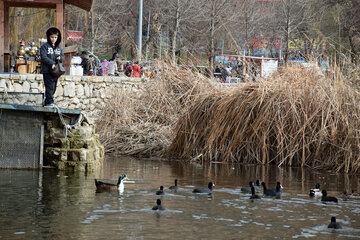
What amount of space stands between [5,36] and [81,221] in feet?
52.6

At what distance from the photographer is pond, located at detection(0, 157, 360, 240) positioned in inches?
362

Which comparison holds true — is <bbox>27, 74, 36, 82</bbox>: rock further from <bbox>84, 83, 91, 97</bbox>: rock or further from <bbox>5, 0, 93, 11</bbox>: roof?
<bbox>84, 83, 91, 97</bbox>: rock

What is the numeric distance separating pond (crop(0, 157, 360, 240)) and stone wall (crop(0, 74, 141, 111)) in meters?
8.13

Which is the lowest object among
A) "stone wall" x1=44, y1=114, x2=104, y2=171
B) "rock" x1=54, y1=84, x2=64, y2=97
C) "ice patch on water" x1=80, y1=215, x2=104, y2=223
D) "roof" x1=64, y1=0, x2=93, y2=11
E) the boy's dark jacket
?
"ice patch on water" x1=80, y1=215, x2=104, y2=223

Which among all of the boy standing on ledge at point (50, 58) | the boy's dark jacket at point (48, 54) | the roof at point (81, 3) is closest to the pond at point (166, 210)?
the boy standing on ledge at point (50, 58)

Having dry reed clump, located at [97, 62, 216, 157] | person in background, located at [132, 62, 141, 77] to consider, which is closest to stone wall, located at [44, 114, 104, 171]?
dry reed clump, located at [97, 62, 216, 157]

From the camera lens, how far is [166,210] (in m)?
10.6

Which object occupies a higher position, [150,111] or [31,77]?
[31,77]

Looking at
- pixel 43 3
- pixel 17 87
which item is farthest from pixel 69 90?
pixel 43 3

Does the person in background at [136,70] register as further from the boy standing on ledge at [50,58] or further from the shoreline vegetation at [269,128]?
the boy standing on ledge at [50,58]

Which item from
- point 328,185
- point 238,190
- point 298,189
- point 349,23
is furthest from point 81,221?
point 349,23

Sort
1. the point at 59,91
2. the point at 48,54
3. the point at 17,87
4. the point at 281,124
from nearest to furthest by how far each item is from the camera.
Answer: the point at 48,54 → the point at 281,124 → the point at 17,87 → the point at 59,91

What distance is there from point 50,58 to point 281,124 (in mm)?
6160

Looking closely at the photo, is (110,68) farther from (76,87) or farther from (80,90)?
(76,87)
